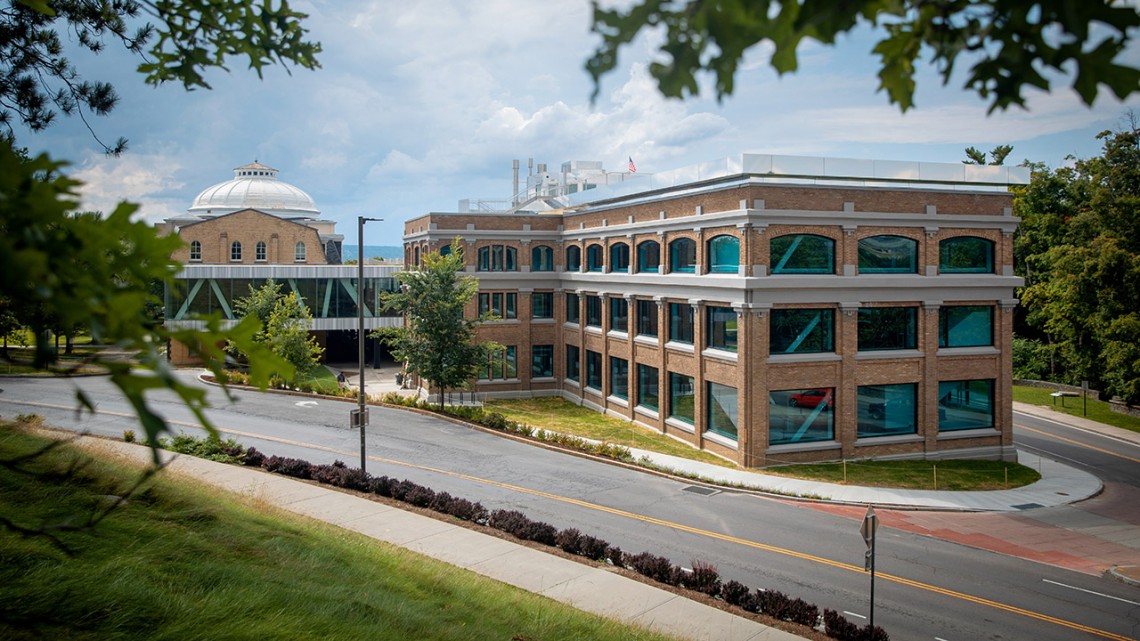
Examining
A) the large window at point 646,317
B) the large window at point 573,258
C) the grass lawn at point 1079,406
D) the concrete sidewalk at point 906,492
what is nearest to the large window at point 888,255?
the concrete sidewalk at point 906,492

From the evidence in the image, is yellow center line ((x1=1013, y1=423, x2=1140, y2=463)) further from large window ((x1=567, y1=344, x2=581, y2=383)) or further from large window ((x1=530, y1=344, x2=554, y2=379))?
large window ((x1=530, y1=344, x2=554, y2=379))

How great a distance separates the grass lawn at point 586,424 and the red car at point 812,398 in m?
3.66

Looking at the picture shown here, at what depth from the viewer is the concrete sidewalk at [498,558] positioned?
51.7ft

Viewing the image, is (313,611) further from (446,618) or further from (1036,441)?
(1036,441)

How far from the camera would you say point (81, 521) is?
41.9 feet

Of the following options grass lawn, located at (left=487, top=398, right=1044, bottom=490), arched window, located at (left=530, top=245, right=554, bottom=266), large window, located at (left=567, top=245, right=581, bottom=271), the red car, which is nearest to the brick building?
the red car

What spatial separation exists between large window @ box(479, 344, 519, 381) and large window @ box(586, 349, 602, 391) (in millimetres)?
5396

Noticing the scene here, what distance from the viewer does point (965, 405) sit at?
3434cm

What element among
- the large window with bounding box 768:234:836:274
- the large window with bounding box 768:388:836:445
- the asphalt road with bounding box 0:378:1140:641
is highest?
the large window with bounding box 768:234:836:274

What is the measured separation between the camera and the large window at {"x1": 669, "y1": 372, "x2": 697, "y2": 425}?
3556 centimetres

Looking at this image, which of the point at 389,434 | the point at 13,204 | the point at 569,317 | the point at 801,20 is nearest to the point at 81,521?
the point at 13,204

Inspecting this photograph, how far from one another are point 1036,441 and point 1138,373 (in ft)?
33.6

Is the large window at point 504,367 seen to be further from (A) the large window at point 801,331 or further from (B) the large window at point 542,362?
(A) the large window at point 801,331

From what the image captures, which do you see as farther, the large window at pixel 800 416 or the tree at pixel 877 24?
the large window at pixel 800 416
